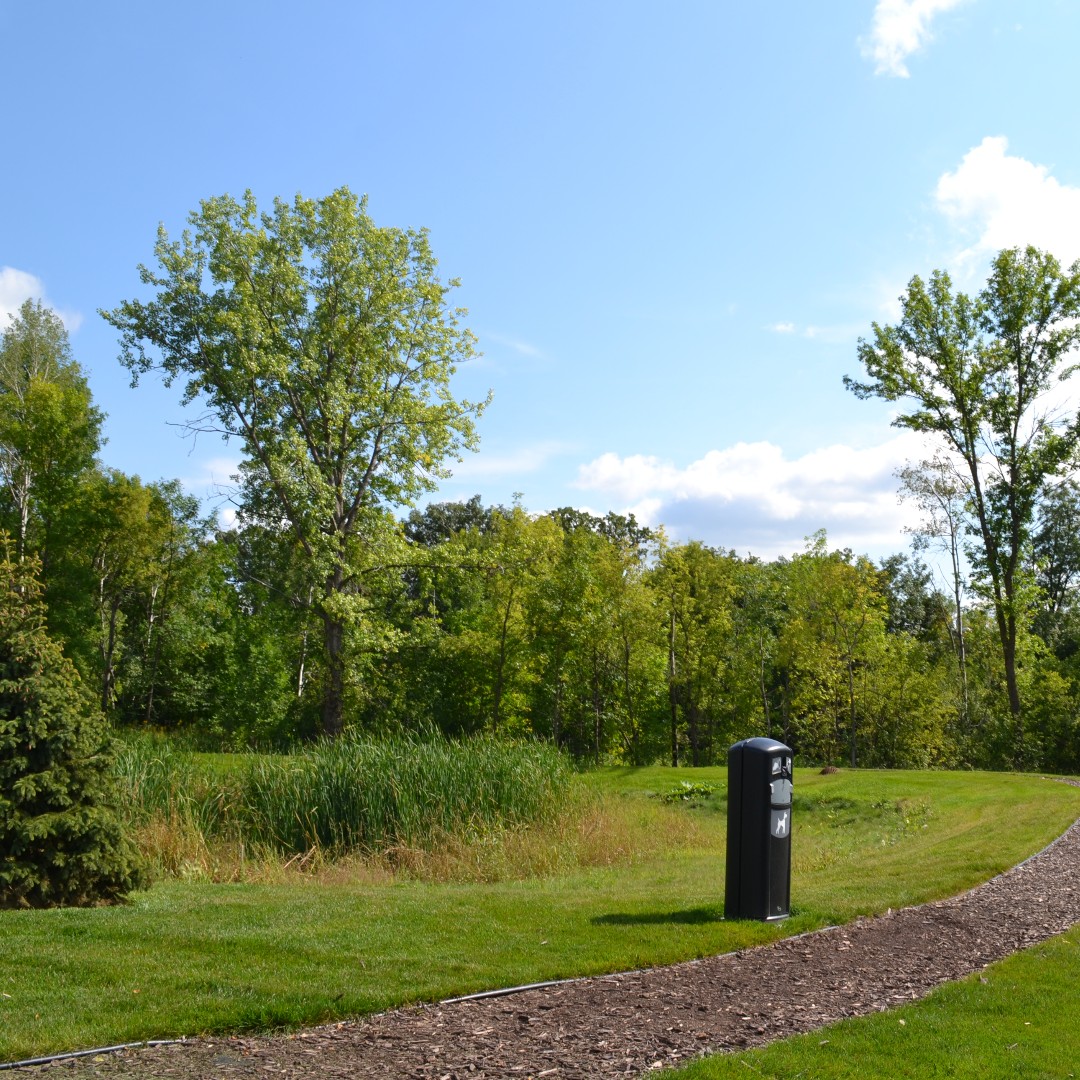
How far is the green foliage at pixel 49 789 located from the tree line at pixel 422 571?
15.4m

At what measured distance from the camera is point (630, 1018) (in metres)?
5.14

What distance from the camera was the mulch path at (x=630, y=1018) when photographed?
442cm

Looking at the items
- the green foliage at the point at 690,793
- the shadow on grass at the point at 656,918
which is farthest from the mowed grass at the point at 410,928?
the green foliage at the point at 690,793

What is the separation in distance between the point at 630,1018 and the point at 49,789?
462cm

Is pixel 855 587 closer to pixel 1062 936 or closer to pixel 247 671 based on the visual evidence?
pixel 247 671

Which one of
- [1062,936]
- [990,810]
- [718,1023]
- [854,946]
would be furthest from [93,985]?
[990,810]

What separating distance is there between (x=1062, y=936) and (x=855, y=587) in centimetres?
2410

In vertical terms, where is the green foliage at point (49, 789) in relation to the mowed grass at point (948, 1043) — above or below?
above

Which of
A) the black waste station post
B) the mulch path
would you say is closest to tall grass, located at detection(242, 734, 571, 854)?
the black waste station post

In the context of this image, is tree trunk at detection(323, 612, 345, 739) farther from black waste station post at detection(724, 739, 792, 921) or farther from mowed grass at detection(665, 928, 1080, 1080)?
mowed grass at detection(665, 928, 1080, 1080)

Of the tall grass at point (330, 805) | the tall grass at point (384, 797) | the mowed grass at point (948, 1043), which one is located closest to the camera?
the mowed grass at point (948, 1043)

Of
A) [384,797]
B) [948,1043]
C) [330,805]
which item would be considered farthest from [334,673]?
[948,1043]

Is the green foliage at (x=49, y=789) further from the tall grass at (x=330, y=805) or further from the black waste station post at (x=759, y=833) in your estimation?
the black waste station post at (x=759, y=833)

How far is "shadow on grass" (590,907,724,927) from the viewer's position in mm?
7235
